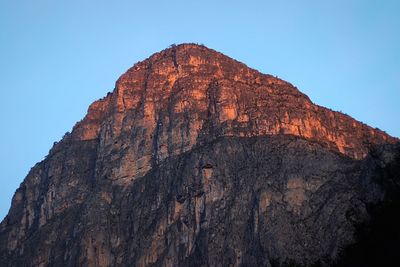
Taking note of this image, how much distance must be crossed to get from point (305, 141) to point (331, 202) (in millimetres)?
33141

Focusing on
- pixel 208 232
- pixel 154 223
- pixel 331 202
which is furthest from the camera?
pixel 154 223

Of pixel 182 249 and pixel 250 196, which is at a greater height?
pixel 250 196

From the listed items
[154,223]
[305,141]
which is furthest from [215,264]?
[305,141]

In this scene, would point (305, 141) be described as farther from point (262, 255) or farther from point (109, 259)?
point (109, 259)

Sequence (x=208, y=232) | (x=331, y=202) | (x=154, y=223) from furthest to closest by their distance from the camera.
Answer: (x=154, y=223) < (x=208, y=232) < (x=331, y=202)

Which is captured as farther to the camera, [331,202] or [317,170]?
[317,170]

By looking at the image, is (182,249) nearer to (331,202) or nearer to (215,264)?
(215,264)

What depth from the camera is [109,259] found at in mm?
191000

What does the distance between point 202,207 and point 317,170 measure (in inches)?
1065

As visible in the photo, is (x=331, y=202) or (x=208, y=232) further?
(x=208, y=232)

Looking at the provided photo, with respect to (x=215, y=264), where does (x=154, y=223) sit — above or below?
above

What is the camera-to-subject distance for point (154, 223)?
191 metres

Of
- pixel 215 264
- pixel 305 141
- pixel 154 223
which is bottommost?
pixel 215 264

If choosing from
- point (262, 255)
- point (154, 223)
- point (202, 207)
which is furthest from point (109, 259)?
point (262, 255)
